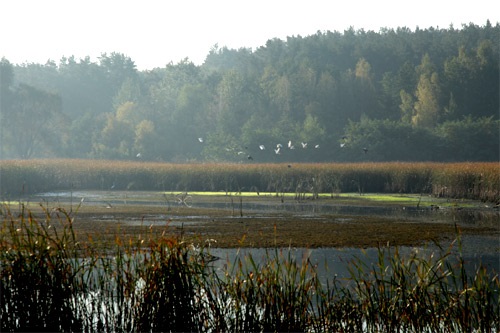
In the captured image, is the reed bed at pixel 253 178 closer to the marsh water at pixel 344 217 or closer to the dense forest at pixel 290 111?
the marsh water at pixel 344 217

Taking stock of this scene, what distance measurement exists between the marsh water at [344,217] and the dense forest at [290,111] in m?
30.4

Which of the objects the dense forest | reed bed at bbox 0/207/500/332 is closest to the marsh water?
reed bed at bbox 0/207/500/332

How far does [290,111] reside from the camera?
80.4 m

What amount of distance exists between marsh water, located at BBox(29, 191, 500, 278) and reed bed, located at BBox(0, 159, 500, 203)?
3635 mm

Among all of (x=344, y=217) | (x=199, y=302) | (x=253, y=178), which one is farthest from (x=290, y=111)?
(x=199, y=302)

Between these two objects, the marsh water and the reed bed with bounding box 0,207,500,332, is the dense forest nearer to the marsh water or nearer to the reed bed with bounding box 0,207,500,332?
the marsh water

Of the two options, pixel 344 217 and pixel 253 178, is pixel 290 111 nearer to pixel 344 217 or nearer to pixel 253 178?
pixel 253 178

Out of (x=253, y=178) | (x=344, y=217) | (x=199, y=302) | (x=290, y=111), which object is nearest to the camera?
(x=199, y=302)

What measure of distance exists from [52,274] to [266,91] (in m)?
74.9

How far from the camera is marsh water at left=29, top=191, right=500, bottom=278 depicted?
48.9 feet

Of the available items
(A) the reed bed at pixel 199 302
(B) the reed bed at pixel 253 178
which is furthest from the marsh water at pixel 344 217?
(A) the reed bed at pixel 199 302

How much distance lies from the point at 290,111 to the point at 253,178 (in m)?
42.1

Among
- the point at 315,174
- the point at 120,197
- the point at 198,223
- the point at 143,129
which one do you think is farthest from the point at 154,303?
the point at 143,129

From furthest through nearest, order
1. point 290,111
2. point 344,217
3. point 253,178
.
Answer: point 290,111 → point 253,178 → point 344,217
